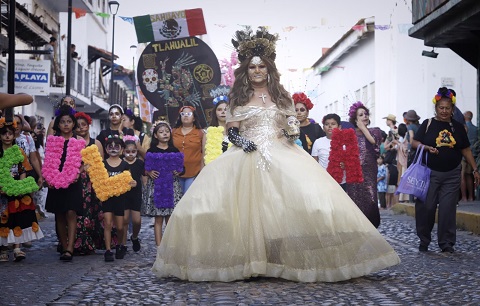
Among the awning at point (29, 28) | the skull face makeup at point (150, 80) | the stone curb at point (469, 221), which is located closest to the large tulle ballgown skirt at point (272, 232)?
the stone curb at point (469, 221)

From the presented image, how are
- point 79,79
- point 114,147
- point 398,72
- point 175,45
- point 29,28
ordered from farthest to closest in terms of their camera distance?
point 79,79
point 398,72
point 29,28
point 175,45
point 114,147

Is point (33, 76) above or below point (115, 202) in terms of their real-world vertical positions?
above

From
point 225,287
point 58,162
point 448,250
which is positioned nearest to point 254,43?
point 225,287

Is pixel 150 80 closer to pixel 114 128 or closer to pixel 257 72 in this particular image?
pixel 114 128

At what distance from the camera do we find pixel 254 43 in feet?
33.4

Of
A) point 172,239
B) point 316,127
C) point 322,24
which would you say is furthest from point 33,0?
point 172,239

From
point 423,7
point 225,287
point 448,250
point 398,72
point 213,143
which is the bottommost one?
point 225,287

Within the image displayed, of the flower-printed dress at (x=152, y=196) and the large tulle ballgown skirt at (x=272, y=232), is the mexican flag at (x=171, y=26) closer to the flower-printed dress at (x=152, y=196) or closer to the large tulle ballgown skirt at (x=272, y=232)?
the flower-printed dress at (x=152, y=196)

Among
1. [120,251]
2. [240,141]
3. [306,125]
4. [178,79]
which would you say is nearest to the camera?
[240,141]

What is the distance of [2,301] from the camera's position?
7.86 meters

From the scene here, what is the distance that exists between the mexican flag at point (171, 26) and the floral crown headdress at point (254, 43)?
9.26 metres

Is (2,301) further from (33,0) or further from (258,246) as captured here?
(33,0)

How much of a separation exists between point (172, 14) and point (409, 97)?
18906mm

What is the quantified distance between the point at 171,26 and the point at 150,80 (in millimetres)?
1515
